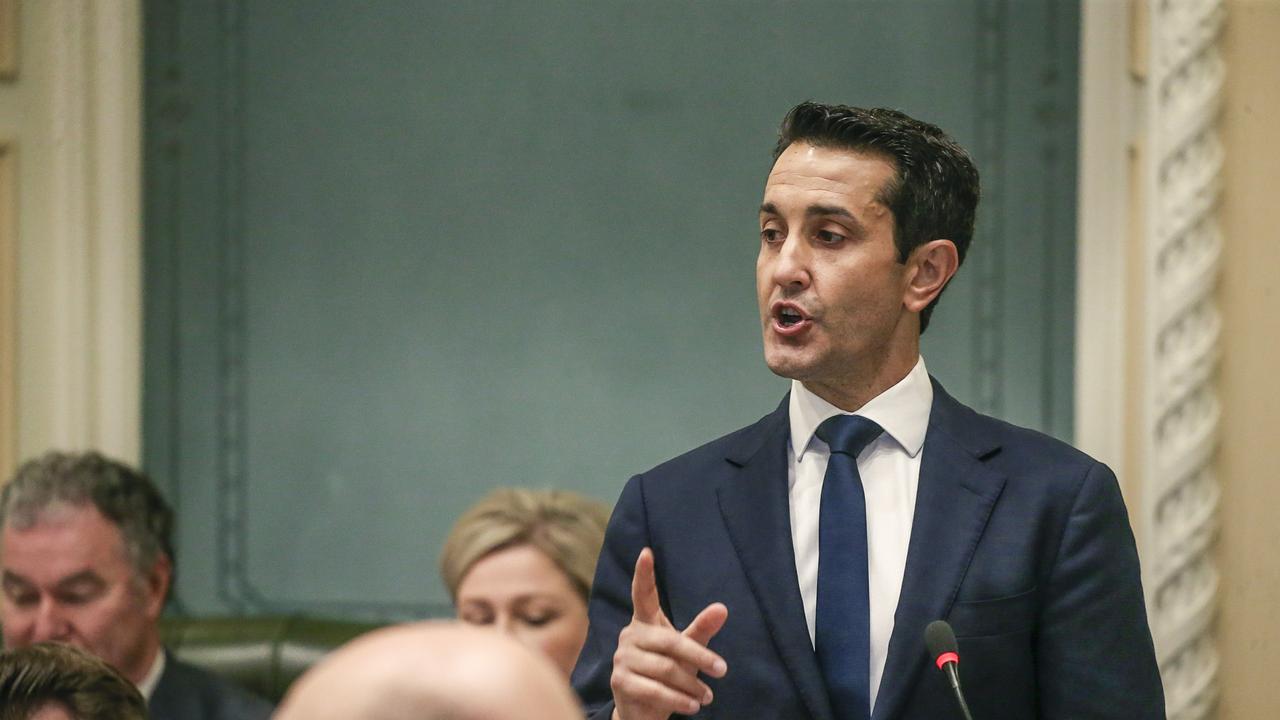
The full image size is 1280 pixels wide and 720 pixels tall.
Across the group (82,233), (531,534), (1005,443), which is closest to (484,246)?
(82,233)

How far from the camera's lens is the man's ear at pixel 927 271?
179 centimetres

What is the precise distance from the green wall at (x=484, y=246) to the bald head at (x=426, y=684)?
2.77 meters

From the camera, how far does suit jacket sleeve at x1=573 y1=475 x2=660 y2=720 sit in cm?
175

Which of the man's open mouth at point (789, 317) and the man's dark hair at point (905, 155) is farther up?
the man's dark hair at point (905, 155)

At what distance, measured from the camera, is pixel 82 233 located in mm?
3762

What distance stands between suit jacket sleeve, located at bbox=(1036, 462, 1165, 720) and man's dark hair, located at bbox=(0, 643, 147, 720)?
3.54 ft

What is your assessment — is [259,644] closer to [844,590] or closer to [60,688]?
[60,688]

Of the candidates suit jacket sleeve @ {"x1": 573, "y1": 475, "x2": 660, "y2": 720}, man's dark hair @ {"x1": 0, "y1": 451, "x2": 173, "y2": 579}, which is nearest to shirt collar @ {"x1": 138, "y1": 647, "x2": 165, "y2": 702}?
man's dark hair @ {"x1": 0, "y1": 451, "x2": 173, "y2": 579}

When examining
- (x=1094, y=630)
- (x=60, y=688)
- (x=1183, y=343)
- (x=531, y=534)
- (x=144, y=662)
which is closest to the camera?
(x=1094, y=630)

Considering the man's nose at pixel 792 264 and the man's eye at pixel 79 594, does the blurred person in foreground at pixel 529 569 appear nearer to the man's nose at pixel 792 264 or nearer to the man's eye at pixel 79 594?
the man's eye at pixel 79 594

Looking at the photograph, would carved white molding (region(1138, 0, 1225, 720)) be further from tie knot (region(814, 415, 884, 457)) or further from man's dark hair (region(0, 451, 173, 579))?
man's dark hair (region(0, 451, 173, 579))

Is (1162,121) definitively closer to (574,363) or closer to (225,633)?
(574,363)

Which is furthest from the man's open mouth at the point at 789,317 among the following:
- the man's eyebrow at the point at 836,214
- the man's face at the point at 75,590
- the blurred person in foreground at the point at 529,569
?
the man's face at the point at 75,590

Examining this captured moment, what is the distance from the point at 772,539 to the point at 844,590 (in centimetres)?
9
